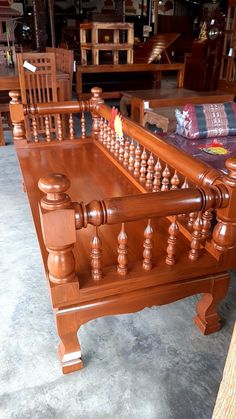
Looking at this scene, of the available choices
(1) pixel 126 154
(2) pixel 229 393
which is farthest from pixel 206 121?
(2) pixel 229 393

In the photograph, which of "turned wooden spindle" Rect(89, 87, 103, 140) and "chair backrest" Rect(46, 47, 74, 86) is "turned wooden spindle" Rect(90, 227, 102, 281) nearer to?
"turned wooden spindle" Rect(89, 87, 103, 140)

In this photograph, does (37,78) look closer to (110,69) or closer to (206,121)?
(110,69)

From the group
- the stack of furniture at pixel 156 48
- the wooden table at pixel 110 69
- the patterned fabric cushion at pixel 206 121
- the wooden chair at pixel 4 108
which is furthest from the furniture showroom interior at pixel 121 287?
the stack of furniture at pixel 156 48

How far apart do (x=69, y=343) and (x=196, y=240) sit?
644 mm

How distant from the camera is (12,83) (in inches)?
158

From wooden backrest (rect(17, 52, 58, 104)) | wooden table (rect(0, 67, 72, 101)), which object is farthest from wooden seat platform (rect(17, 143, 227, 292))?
wooden table (rect(0, 67, 72, 101))

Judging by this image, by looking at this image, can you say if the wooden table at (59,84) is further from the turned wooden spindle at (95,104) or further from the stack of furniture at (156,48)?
the stack of furniture at (156,48)

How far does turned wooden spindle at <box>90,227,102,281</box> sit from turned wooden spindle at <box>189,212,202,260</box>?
383 millimetres

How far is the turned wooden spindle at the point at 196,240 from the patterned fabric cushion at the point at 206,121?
1804 millimetres

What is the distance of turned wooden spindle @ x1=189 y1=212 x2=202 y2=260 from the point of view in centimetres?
132

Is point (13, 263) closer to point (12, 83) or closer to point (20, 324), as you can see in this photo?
point (20, 324)

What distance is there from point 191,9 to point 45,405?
1446cm

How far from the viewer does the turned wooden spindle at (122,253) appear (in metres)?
1.24

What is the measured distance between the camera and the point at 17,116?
2.62 meters
